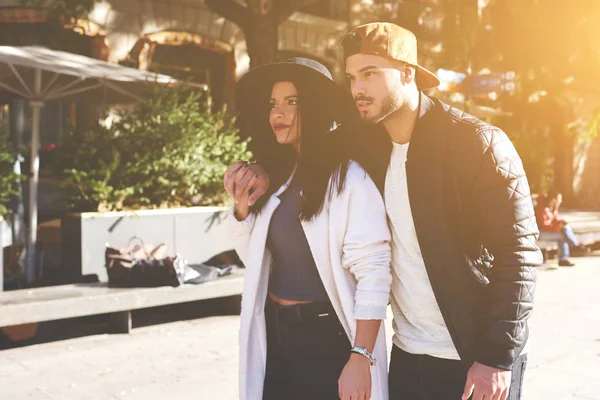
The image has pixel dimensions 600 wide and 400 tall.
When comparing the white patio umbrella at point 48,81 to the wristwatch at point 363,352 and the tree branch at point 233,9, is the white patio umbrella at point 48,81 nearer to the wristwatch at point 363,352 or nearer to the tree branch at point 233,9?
the tree branch at point 233,9

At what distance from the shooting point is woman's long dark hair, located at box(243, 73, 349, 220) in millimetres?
2699

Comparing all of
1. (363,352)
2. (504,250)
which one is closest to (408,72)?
(504,250)

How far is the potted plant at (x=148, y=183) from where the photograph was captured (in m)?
8.51

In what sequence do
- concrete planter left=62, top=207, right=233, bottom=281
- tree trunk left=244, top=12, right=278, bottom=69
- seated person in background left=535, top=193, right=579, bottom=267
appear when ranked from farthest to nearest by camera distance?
seated person in background left=535, top=193, right=579, bottom=267, tree trunk left=244, top=12, right=278, bottom=69, concrete planter left=62, top=207, right=233, bottom=281

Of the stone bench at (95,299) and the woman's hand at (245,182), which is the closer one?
the woman's hand at (245,182)

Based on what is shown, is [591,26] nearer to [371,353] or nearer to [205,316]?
[205,316]

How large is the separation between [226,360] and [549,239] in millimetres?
8761

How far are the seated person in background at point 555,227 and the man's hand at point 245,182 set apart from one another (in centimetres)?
1120

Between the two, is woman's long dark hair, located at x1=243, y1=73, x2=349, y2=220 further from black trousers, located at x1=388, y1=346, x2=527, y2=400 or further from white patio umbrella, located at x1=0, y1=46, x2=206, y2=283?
white patio umbrella, located at x1=0, y1=46, x2=206, y2=283

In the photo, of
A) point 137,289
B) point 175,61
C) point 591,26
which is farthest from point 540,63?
point 137,289

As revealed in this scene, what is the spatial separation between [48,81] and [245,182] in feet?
26.5

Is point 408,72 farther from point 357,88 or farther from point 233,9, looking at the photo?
point 233,9

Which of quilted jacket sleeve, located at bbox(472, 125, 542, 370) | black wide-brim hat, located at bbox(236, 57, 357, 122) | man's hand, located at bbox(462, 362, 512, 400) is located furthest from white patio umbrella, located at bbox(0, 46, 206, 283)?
man's hand, located at bbox(462, 362, 512, 400)

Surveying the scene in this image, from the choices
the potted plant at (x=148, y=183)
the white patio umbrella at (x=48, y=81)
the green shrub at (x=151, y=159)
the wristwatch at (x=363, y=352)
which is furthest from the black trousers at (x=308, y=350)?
the white patio umbrella at (x=48, y=81)
